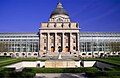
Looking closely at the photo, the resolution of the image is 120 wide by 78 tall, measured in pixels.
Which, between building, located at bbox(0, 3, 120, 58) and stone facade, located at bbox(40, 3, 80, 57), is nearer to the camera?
stone facade, located at bbox(40, 3, 80, 57)

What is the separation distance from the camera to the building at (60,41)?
3132 inches

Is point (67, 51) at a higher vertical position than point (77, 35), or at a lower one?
lower

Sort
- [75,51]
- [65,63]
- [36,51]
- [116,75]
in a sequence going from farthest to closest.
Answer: [36,51] → [75,51] → [65,63] → [116,75]

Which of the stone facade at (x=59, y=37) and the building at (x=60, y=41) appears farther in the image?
the building at (x=60, y=41)

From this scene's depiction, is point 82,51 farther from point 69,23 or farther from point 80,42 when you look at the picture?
point 69,23

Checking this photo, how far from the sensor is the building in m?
79.6

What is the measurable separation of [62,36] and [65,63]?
45.3 metres

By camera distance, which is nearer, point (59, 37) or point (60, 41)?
point (60, 41)

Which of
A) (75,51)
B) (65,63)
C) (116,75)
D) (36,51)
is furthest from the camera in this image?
(36,51)

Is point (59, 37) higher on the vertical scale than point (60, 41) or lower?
higher

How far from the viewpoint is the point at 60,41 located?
8088 cm

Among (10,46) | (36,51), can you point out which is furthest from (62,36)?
(10,46)

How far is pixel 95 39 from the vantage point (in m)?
86.9

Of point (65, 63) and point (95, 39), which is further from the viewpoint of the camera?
point (95, 39)
